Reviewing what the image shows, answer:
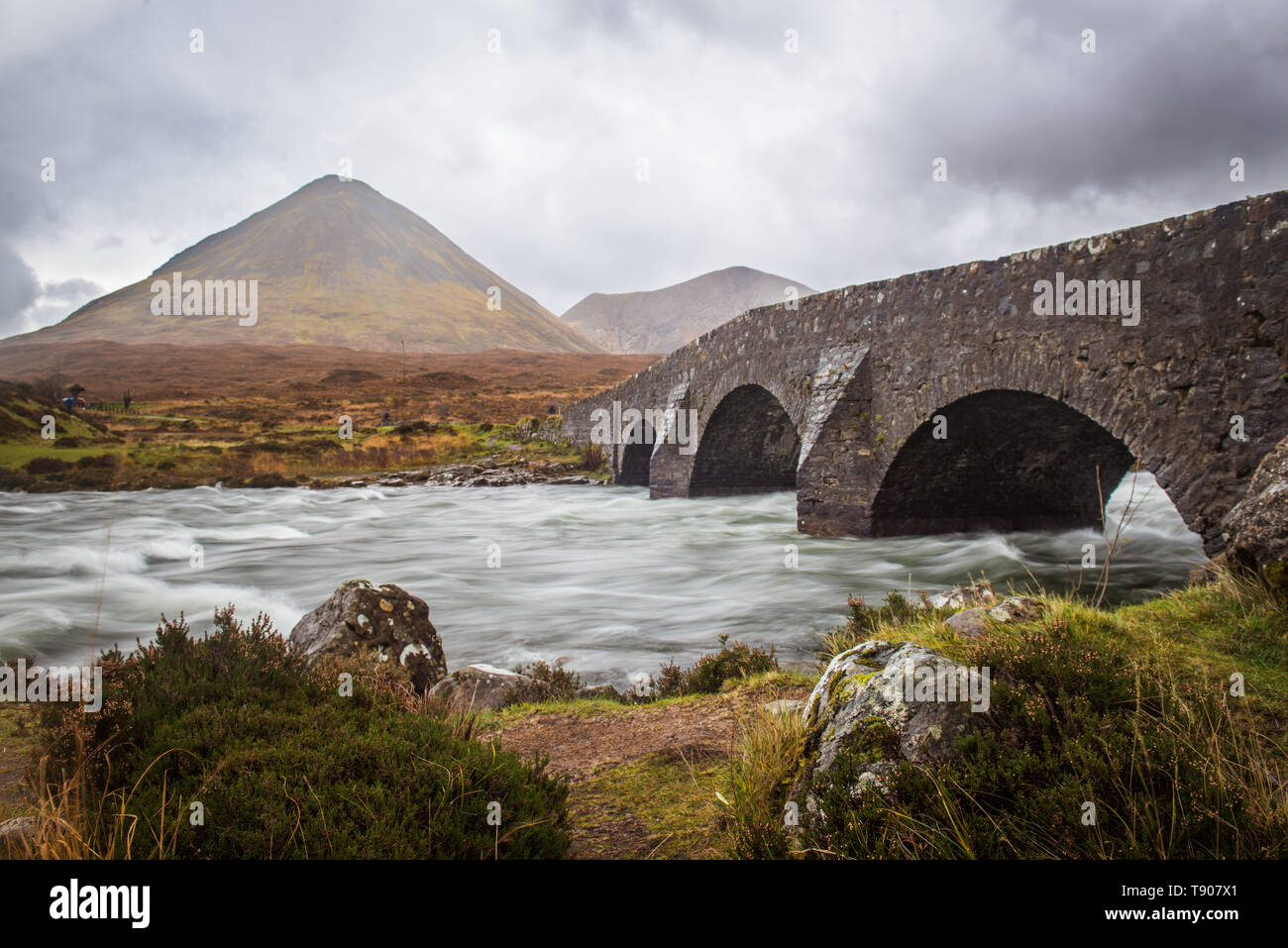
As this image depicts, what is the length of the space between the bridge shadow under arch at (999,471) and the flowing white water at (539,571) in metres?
0.40

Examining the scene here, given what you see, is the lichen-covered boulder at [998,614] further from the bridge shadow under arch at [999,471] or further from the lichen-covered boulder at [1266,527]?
the bridge shadow under arch at [999,471]

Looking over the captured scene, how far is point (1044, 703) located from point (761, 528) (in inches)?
495

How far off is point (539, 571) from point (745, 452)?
8949mm

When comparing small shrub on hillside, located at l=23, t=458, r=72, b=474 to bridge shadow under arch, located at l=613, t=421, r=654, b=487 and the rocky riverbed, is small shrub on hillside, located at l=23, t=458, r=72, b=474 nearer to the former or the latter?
the rocky riverbed

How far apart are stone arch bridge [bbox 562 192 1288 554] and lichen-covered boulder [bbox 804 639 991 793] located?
521cm

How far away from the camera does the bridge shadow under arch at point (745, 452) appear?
18328 mm

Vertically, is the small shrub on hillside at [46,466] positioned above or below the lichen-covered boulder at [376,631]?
above

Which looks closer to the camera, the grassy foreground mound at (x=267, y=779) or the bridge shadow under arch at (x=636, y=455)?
the grassy foreground mound at (x=267, y=779)

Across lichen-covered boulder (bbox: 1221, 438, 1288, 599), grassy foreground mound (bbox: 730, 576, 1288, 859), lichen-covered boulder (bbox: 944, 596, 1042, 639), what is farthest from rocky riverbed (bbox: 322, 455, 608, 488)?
grassy foreground mound (bbox: 730, 576, 1288, 859)

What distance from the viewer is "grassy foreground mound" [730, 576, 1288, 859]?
7.10 ft

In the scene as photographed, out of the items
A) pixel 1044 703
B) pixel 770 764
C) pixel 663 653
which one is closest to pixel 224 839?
pixel 770 764

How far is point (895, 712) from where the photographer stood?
269 cm

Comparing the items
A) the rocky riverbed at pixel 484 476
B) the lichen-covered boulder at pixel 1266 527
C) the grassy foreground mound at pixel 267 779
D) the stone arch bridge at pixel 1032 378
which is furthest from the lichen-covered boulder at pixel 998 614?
the rocky riverbed at pixel 484 476
